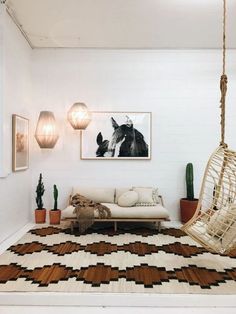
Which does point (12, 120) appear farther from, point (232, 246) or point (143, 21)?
point (232, 246)

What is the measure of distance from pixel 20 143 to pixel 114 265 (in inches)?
109

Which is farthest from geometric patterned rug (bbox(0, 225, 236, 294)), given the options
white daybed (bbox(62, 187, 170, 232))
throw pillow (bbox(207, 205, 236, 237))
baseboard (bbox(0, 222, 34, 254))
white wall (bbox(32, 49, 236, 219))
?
white wall (bbox(32, 49, 236, 219))

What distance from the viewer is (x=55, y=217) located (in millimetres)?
6035

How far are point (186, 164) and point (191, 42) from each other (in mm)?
2241

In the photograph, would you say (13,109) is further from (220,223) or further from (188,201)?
(220,223)

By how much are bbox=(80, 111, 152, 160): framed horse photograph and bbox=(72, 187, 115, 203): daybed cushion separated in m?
0.64

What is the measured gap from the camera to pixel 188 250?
4.50 meters

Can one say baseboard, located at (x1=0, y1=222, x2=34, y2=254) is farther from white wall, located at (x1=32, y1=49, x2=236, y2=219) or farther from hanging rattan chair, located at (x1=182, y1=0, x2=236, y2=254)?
hanging rattan chair, located at (x1=182, y1=0, x2=236, y2=254)

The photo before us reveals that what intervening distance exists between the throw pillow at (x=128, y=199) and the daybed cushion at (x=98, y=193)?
13.7 inches

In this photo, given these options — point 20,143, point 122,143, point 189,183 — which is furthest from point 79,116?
point 189,183

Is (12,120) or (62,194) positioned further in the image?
(62,194)

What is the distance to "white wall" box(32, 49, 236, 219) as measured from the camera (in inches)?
255

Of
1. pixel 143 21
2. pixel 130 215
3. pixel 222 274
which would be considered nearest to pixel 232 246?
pixel 222 274

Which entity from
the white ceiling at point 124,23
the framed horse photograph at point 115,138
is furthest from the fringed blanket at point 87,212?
the white ceiling at point 124,23
